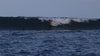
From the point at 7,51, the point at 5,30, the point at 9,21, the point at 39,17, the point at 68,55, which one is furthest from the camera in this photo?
the point at 39,17

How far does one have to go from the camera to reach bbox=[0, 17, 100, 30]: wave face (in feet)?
179

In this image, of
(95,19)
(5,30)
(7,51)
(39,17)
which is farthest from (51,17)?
(7,51)

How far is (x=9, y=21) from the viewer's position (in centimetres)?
5628

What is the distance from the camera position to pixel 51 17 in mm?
61750

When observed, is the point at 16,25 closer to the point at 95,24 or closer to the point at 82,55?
the point at 95,24

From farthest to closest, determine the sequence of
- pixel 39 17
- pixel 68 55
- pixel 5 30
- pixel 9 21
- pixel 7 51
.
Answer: pixel 39 17 < pixel 9 21 < pixel 5 30 < pixel 7 51 < pixel 68 55

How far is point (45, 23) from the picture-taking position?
5706 cm

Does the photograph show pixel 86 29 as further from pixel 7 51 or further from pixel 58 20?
pixel 7 51

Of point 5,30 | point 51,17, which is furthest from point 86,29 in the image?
point 5,30

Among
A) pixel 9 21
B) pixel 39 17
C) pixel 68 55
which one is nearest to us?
pixel 68 55

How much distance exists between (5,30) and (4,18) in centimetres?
595

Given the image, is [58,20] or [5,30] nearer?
[5,30]

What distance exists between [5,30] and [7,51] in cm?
2576

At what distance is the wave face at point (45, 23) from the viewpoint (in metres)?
54.4
